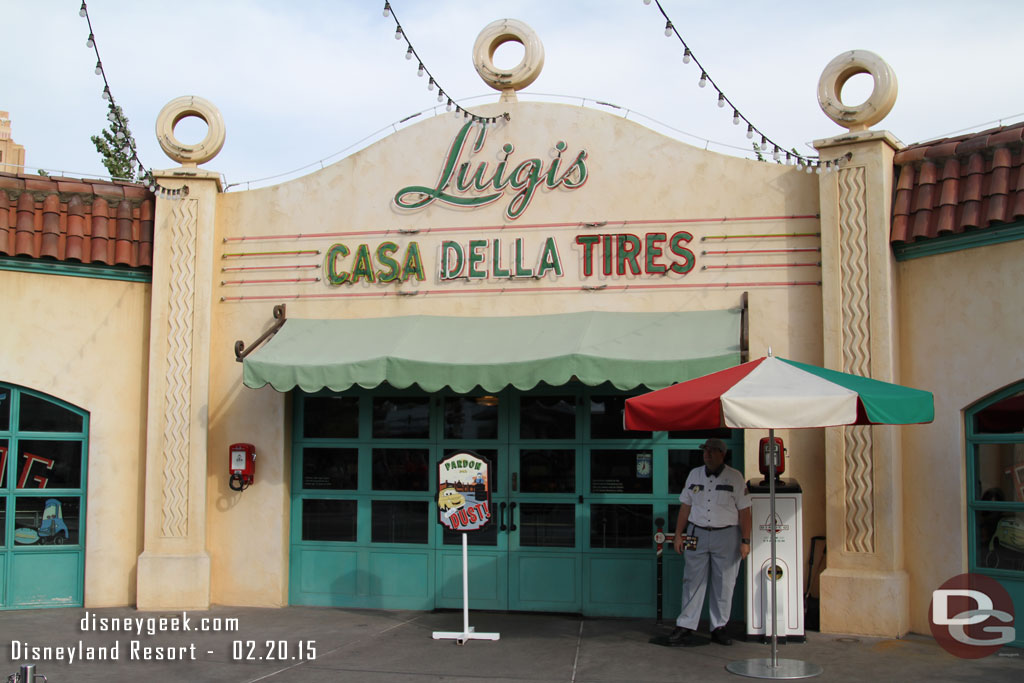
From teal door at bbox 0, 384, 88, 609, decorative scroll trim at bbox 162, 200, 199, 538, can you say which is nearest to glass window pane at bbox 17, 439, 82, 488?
teal door at bbox 0, 384, 88, 609

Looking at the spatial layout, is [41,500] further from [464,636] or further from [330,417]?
[464,636]

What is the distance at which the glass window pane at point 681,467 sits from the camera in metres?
9.91

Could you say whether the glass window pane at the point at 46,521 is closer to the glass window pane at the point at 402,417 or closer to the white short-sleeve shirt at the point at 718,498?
the glass window pane at the point at 402,417

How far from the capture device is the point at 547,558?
1006 cm

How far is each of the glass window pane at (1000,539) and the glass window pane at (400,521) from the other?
A: 17.4 feet

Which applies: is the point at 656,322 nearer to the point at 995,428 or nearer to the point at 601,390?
the point at 601,390

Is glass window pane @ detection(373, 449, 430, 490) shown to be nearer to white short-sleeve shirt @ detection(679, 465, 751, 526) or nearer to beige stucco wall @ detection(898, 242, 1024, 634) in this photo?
white short-sleeve shirt @ detection(679, 465, 751, 526)

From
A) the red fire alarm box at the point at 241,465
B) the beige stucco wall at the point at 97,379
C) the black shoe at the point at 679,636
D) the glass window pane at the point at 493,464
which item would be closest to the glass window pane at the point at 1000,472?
the black shoe at the point at 679,636

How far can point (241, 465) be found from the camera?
10398 millimetres

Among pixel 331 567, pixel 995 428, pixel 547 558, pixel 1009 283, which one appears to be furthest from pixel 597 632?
pixel 1009 283

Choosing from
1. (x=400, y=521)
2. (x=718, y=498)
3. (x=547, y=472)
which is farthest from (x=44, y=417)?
(x=718, y=498)

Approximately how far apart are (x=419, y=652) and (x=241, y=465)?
320 cm

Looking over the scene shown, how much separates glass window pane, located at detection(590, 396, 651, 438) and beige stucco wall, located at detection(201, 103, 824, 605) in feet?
3.21

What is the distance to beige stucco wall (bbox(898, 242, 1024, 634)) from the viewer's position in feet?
28.3
